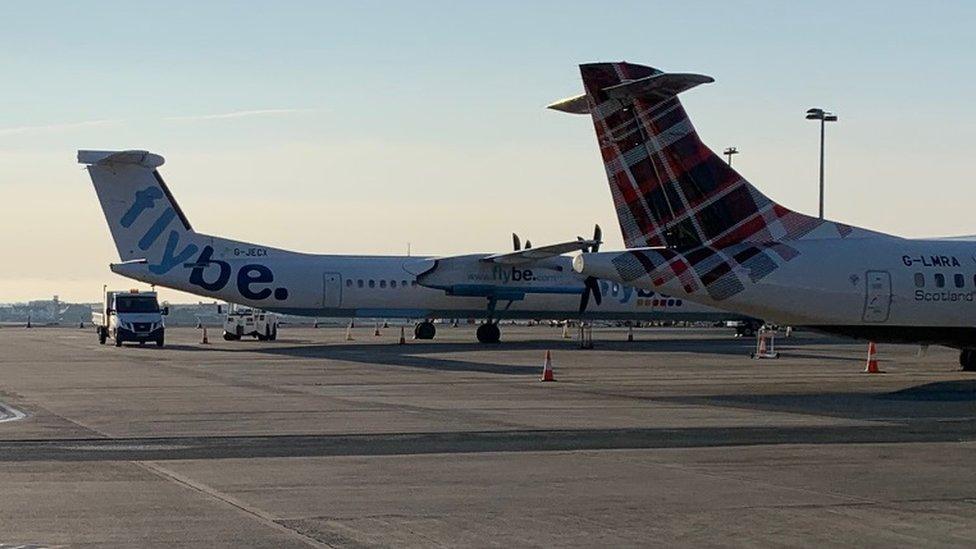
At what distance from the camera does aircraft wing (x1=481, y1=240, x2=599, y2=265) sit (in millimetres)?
53062

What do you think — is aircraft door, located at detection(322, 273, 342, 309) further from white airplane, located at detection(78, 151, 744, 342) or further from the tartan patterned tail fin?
the tartan patterned tail fin

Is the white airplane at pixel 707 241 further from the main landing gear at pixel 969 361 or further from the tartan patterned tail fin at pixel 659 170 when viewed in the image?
the main landing gear at pixel 969 361

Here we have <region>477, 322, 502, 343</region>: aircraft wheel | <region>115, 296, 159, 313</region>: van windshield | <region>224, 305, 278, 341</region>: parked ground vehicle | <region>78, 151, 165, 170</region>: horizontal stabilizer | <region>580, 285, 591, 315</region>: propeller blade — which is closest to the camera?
<region>78, 151, 165, 170</region>: horizontal stabilizer

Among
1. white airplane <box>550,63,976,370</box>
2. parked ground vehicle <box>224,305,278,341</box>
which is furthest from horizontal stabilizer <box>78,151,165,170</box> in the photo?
white airplane <box>550,63,976,370</box>

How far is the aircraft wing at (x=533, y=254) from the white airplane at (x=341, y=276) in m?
0.05

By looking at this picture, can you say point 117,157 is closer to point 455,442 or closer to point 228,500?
point 455,442

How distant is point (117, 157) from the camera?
47.8m

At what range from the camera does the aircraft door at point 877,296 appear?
26.7 m

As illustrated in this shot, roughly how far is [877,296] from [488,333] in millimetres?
28171

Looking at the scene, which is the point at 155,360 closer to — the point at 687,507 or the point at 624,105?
the point at 624,105

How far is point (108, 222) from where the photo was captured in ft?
161

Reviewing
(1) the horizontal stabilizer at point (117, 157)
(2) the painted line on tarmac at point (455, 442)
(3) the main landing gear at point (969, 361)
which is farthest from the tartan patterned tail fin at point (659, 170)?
(1) the horizontal stabilizer at point (117, 157)

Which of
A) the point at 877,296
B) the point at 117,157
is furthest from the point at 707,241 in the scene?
the point at 117,157

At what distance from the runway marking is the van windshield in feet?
122
